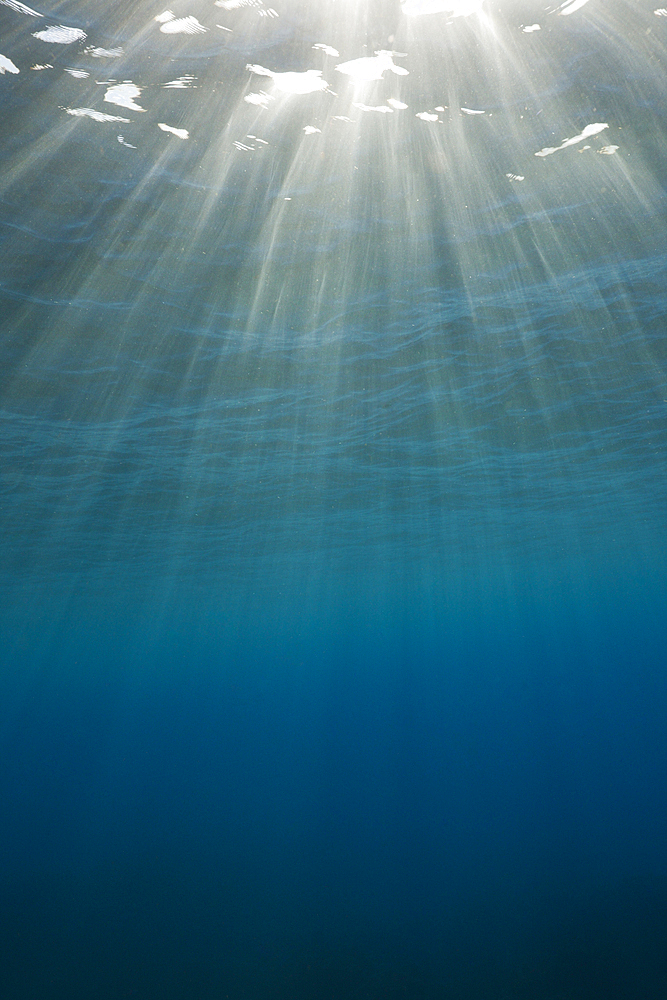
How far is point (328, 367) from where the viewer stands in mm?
14070

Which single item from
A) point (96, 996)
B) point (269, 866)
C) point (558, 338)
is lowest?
point (96, 996)

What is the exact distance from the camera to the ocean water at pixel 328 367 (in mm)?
6848

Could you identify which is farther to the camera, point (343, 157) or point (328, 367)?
point (328, 367)

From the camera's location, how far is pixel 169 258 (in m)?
9.91

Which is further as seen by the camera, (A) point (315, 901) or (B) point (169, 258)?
(A) point (315, 901)

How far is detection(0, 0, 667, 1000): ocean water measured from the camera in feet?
22.5

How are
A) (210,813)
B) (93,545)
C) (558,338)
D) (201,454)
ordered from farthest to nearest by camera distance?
(93,545) < (210,813) < (201,454) < (558,338)

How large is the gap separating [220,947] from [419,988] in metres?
4.27

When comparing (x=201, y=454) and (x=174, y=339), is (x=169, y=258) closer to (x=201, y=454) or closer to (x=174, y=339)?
(x=174, y=339)

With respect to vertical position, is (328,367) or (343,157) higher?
(328,367)

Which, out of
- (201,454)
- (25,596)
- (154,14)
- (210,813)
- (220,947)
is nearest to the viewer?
(154,14)

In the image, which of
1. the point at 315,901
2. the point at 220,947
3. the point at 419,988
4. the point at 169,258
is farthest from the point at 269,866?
the point at 169,258

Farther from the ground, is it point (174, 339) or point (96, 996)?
point (174, 339)

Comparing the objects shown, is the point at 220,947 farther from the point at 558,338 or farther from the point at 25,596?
the point at 25,596
